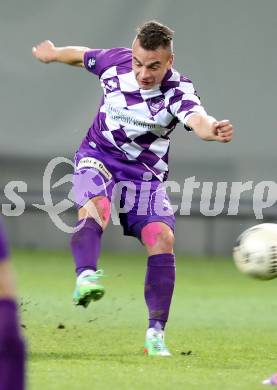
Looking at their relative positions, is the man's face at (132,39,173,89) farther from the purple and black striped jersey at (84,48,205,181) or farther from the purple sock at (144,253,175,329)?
the purple sock at (144,253,175,329)

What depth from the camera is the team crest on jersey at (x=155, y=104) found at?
642 centimetres

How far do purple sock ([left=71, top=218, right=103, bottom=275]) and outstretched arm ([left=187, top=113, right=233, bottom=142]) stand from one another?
2.44 feet

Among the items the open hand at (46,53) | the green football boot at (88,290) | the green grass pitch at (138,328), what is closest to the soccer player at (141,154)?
the green football boot at (88,290)

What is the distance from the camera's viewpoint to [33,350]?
6.29 metres

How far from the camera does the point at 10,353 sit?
3.18m

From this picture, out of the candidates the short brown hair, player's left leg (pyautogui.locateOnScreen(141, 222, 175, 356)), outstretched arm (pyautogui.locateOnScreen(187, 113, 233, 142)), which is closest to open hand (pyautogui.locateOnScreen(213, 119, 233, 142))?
outstretched arm (pyautogui.locateOnScreen(187, 113, 233, 142))

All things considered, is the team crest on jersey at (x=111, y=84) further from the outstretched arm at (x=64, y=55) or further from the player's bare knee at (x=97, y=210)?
the player's bare knee at (x=97, y=210)

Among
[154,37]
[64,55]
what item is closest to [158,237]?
[154,37]

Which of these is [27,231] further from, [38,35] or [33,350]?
[33,350]

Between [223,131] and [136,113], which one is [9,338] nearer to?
[223,131]

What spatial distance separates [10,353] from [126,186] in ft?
11.4

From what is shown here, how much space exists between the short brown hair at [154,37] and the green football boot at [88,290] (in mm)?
1269

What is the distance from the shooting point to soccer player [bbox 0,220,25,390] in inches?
125

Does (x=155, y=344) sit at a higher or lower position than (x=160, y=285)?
lower
